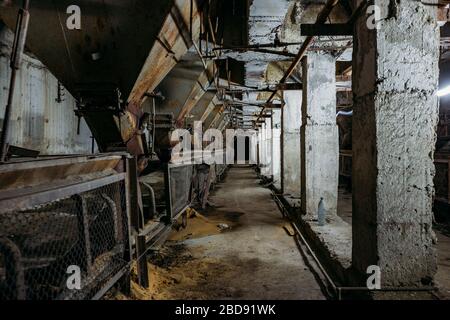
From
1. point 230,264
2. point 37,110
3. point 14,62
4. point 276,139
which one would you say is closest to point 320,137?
point 230,264

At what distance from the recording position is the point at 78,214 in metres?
2.72

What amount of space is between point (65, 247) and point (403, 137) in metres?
3.25

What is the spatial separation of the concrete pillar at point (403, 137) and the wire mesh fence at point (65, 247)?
8.36ft

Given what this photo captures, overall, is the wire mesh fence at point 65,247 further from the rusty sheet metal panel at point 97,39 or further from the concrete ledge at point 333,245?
the concrete ledge at point 333,245

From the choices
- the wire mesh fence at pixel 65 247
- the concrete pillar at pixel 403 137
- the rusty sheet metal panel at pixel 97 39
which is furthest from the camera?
the rusty sheet metal panel at pixel 97 39

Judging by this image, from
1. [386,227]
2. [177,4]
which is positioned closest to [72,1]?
[177,4]

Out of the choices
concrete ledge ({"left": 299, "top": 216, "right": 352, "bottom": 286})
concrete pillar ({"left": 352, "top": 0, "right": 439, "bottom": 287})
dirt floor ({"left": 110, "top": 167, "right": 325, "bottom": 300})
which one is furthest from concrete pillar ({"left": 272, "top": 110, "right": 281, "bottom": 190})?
concrete pillar ({"left": 352, "top": 0, "right": 439, "bottom": 287})

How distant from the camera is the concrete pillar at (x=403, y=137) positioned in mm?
3014

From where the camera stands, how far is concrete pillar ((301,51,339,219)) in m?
6.62

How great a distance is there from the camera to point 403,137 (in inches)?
119

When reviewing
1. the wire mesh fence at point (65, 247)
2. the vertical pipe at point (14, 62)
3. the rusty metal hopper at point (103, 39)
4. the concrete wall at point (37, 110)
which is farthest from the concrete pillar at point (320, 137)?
the vertical pipe at point (14, 62)

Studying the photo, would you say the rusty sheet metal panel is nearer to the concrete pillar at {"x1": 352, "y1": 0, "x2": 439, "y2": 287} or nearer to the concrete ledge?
the concrete pillar at {"x1": 352, "y1": 0, "x2": 439, "y2": 287}

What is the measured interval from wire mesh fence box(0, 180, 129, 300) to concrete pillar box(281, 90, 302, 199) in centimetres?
718

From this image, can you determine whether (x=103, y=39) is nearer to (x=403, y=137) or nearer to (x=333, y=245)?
(x=403, y=137)
